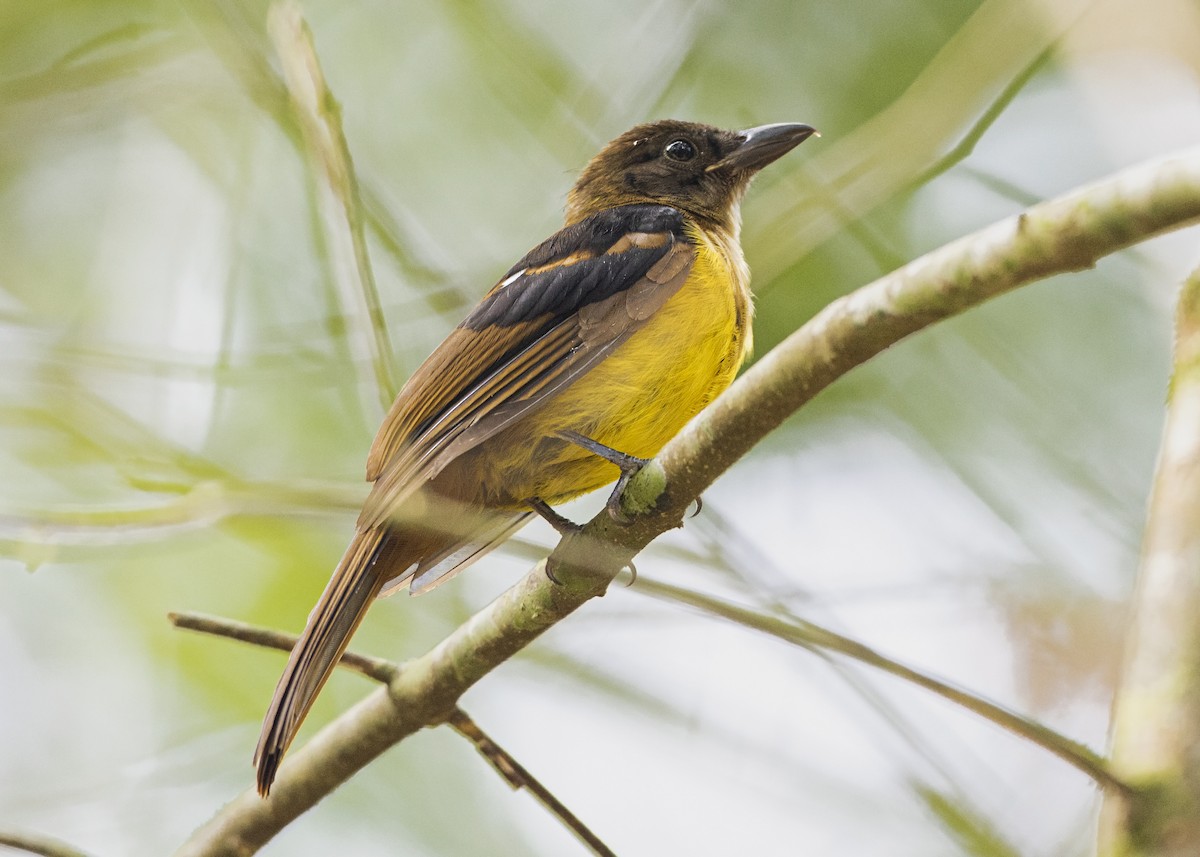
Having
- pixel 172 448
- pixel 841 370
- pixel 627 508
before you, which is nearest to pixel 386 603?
pixel 172 448

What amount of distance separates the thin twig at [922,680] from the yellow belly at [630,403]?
0.83m

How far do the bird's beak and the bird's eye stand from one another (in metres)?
0.10

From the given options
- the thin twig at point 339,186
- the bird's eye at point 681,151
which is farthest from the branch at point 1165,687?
the bird's eye at point 681,151

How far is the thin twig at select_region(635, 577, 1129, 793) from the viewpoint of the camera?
1.73 m

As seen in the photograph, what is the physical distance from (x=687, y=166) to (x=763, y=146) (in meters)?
0.26

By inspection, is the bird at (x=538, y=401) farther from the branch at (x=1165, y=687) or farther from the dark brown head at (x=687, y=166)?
the branch at (x=1165, y=687)

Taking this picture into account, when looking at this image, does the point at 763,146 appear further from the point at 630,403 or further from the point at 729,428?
the point at 729,428

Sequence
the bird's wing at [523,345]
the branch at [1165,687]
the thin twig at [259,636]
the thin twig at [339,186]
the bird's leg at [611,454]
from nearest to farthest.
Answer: the branch at [1165,687]
the thin twig at [259,636]
the bird's leg at [611,454]
the thin twig at [339,186]
the bird's wing at [523,345]

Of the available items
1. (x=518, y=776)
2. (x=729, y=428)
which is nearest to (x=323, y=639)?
(x=518, y=776)

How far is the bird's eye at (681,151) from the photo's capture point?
14.0 feet

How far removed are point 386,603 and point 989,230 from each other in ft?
13.9

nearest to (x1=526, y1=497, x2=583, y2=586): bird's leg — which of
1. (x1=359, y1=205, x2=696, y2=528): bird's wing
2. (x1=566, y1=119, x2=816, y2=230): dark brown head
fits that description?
(x1=359, y1=205, x2=696, y2=528): bird's wing

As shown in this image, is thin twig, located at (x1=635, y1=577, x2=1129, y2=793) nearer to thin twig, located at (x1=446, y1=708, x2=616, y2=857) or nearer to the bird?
thin twig, located at (x1=446, y1=708, x2=616, y2=857)

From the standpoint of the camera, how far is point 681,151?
4.26 m
